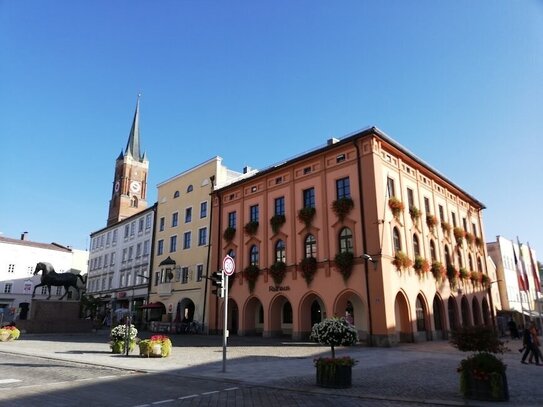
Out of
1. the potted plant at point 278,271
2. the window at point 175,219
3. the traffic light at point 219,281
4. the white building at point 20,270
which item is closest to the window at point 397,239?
the potted plant at point 278,271

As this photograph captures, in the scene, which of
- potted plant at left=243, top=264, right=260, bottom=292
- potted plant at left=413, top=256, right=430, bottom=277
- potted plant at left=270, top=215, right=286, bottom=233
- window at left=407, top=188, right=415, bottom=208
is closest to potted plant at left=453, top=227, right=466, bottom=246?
window at left=407, top=188, right=415, bottom=208

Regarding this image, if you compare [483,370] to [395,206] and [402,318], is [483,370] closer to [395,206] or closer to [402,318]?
[402,318]

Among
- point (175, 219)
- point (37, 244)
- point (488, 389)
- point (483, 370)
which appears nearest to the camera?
point (488, 389)

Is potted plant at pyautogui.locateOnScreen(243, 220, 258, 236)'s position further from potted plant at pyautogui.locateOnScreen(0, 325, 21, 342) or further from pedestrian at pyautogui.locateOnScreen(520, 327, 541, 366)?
pedestrian at pyautogui.locateOnScreen(520, 327, 541, 366)

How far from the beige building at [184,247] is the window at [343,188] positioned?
47.7ft

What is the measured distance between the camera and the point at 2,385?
35.7ft

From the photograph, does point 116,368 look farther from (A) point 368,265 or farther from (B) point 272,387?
(A) point 368,265

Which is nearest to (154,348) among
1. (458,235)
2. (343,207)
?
(343,207)

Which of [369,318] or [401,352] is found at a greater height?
[369,318]

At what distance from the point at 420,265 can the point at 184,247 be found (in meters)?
23.3

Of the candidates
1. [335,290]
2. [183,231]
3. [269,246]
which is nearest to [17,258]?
[183,231]

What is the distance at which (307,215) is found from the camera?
2958 centimetres

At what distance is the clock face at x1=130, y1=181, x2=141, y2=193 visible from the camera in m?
94.3

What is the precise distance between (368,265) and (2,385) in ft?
64.2
